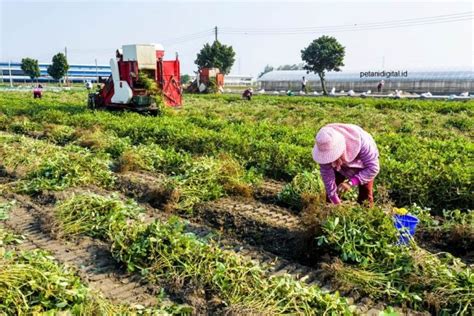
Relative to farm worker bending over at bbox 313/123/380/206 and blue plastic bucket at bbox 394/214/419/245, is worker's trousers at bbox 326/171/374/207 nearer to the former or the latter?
farm worker bending over at bbox 313/123/380/206

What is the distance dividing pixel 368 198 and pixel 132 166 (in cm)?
479

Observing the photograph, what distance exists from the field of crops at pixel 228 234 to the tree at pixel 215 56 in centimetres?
4409

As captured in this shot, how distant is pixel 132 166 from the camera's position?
827 cm

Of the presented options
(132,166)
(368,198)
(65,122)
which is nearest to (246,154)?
(132,166)

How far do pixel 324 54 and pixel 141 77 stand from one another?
1211 inches

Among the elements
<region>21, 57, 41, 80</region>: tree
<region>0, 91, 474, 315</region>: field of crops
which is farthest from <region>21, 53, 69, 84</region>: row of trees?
<region>0, 91, 474, 315</region>: field of crops

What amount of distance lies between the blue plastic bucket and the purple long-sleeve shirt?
551mm

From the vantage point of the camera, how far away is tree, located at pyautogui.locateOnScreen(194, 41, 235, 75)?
5228cm

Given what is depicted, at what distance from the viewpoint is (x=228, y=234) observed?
17.7 ft

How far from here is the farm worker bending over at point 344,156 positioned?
4461mm

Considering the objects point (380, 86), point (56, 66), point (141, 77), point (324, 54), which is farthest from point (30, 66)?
point (141, 77)

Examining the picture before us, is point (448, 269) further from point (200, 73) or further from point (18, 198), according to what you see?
point (200, 73)

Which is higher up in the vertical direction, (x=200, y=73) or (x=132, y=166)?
(x=200, y=73)

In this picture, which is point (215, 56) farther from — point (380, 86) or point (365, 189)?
point (365, 189)
